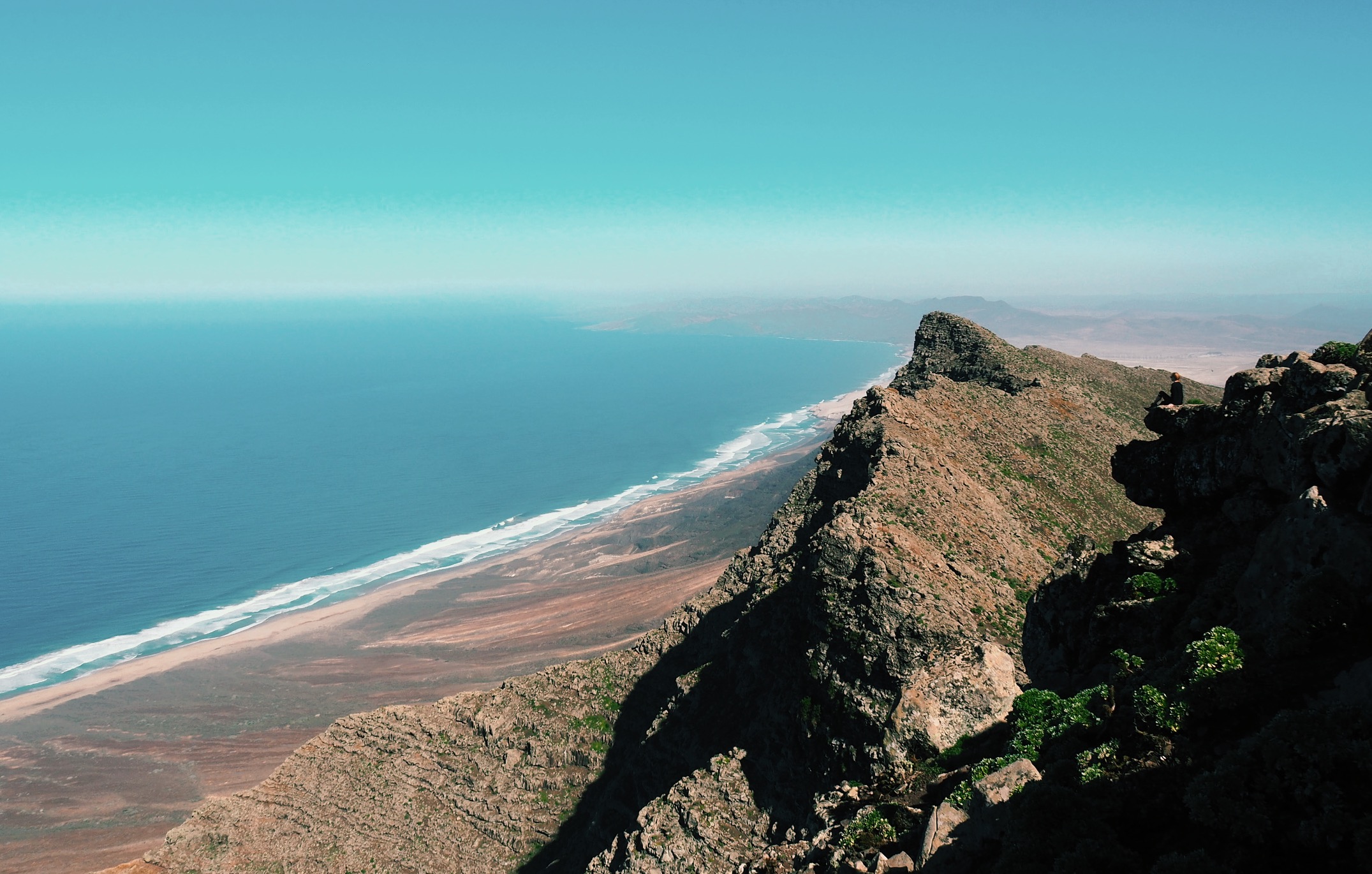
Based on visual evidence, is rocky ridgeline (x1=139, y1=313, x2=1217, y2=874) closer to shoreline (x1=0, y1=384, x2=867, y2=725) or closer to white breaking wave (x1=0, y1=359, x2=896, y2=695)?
shoreline (x1=0, y1=384, x2=867, y2=725)

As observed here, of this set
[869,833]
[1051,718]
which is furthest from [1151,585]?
[869,833]

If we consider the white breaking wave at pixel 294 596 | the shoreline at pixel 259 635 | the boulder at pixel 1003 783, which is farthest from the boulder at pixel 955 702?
the white breaking wave at pixel 294 596

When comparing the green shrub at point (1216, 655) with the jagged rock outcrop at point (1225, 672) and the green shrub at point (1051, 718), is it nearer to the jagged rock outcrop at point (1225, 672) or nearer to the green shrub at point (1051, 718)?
the jagged rock outcrop at point (1225, 672)

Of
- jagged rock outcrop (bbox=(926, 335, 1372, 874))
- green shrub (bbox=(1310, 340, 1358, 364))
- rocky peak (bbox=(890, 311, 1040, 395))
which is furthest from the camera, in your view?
rocky peak (bbox=(890, 311, 1040, 395))

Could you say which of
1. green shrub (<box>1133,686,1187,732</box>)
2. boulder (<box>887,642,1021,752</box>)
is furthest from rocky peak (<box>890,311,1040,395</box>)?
green shrub (<box>1133,686,1187,732</box>)

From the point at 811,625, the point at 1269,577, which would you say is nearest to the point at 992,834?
the point at 1269,577

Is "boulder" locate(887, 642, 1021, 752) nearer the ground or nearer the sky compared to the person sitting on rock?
nearer the ground

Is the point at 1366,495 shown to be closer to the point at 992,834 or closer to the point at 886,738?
the point at 992,834
